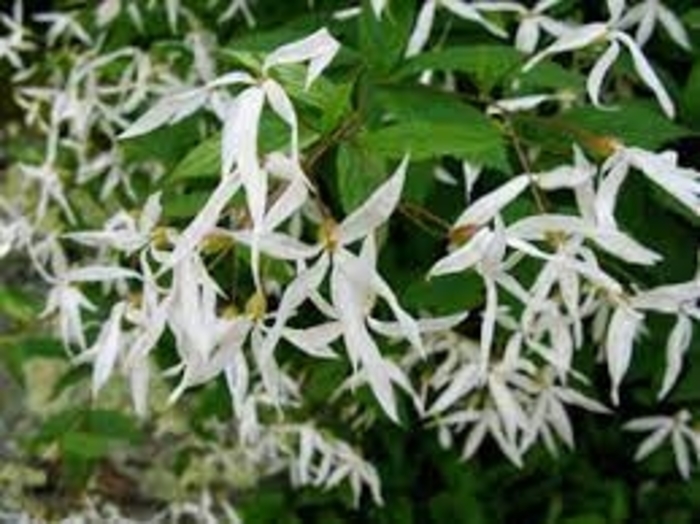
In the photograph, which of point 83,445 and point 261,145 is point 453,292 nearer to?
point 261,145

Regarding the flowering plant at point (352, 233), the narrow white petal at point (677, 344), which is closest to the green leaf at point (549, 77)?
the flowering plant at point (352, 233)

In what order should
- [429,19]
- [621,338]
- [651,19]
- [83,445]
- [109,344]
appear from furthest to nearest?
[83,445] < [651,19] < [429,19] < [109,344] < [621,338]

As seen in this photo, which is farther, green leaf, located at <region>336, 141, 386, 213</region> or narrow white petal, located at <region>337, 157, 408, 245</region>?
green leaf, located at <region>336, 141, 386, 213</region>

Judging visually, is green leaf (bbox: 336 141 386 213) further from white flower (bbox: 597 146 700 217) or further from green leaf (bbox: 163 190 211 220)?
green leaf (bbox: 163 190 211 220)

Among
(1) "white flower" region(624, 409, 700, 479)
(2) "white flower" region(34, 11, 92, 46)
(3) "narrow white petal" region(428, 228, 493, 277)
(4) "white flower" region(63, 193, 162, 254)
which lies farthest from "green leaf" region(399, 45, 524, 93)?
(2) "white flower" region(34, 11, 92, 46)

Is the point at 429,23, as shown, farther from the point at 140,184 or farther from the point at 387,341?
the point at 140,184

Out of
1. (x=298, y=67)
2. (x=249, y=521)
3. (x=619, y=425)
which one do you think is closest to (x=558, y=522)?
(x=619, y=425)

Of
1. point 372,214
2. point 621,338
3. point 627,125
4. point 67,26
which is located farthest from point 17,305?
point 372,214

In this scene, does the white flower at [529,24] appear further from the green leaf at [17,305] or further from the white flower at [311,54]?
the green leaf at [17,305]
